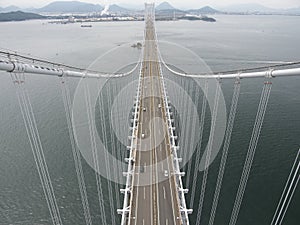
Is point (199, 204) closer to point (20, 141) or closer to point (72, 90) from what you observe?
point (20, 141)

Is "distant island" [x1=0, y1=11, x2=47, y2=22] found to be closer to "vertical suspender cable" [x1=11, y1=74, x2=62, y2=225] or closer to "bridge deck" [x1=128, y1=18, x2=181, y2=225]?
"bridge deck" [x1=128, y1=18, x2=181, y2=225]

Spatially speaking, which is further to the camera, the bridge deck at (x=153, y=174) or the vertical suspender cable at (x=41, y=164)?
the bridge deck at (x=153, y=174)

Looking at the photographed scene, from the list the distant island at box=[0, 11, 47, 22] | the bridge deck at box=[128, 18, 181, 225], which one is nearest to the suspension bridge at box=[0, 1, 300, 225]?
the bridge deck at box=[128, 18, 181, 225]

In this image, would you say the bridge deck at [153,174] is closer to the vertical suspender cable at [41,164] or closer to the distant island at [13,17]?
the vertical suspender cable at [41,164]

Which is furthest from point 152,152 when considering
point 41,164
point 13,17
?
point 13,17

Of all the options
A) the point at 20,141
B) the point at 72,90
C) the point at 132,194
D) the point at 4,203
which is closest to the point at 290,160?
the point at 132,194

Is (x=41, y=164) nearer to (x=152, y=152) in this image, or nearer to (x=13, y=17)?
(x=152, y=152)

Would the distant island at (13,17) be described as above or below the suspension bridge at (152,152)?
above

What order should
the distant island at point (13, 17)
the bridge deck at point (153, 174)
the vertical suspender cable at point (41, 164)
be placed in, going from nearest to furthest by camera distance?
the vertical suspender cable at point (41, 164)
the bridge deck at point (153, 174)
the distant island at point (13, 17)

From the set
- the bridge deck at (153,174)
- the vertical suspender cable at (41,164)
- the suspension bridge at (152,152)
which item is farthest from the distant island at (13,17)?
the vertical suspender cable at (41,164)

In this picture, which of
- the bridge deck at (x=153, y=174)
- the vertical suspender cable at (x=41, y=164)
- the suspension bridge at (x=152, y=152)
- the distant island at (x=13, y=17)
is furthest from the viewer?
the distant island at (x=13, y=17)
